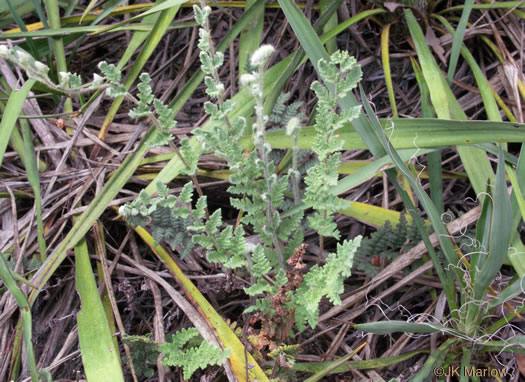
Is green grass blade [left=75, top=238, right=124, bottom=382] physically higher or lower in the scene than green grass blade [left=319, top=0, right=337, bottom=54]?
lower

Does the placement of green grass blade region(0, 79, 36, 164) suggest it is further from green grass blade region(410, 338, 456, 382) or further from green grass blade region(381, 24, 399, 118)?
green grass blade region(410, 338, 456, 382)

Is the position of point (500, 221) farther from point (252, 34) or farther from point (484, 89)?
point (252, 34)

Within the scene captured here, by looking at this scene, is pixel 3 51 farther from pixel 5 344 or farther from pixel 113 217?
pixel 5 344

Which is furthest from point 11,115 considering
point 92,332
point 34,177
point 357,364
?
point 357,364

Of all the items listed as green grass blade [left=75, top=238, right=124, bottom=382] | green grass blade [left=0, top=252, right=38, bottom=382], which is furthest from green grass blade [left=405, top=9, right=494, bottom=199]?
green grass blade [left=0, top=252, right=38, bottom=382]

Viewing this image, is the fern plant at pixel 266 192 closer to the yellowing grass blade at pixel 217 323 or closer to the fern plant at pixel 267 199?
the fern plant at pixel 267 199

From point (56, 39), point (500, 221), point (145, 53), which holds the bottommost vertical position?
point (500, 221)

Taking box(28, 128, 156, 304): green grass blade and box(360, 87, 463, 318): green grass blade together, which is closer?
box(360, 87, 463, 318): green grass blade

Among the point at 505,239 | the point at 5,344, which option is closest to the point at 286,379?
the point at 505,239

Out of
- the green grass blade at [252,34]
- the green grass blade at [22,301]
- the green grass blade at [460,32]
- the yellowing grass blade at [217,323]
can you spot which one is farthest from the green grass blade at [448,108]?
the green grass blade at [22,301]
